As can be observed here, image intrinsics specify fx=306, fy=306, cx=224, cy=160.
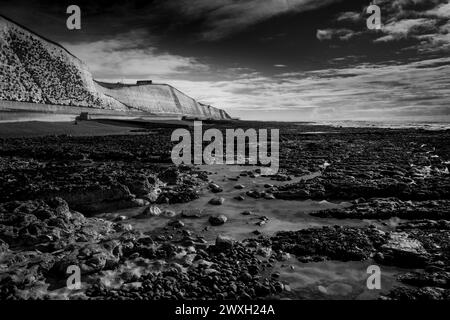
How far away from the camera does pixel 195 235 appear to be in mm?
6309

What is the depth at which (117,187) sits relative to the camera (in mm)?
8094

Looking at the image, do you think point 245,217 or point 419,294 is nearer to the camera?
point 419,294

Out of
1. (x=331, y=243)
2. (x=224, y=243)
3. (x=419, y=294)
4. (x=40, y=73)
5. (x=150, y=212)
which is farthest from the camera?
(x=40, y=73)

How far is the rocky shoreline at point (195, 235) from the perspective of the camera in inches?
170

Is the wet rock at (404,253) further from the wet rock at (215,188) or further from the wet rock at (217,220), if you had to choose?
the wet rock at (215,188)

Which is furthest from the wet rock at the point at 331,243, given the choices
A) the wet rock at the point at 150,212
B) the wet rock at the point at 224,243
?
the wet rock at the point at 150,212

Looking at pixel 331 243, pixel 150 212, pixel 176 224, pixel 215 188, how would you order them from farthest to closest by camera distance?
pixel 215 188 < pixel 150 212 < pixel 176 224 < pixel 331 243

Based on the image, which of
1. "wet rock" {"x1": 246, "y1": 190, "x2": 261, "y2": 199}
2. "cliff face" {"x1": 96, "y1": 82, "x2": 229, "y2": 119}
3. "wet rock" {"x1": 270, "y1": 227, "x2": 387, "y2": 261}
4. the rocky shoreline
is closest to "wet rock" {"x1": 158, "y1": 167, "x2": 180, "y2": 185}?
the rocky shoreline

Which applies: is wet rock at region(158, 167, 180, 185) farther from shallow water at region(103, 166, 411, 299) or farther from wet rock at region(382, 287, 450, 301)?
wet rock at region(382, 287, 450, 301)

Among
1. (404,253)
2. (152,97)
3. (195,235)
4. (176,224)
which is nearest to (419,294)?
(404,253)

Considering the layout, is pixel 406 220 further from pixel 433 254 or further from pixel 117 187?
pixel 117 187

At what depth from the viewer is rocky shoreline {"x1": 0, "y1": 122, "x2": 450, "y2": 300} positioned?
4.32 m

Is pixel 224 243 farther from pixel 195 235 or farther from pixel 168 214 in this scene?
pixel 168 214
